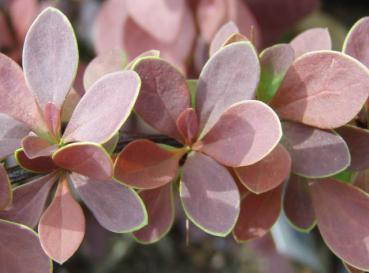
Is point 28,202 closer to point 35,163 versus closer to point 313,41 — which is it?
point 35,163

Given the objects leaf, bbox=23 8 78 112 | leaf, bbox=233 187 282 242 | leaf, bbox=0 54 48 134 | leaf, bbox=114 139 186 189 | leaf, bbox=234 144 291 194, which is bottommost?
leaf, bbox=233 187 282 242

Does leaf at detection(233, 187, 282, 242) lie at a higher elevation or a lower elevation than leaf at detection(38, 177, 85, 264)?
lower

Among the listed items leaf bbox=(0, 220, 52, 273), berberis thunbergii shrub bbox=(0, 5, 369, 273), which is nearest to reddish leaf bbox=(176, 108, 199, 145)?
berberis thunbergii shrub bbox=(0, 5, 369, 273)

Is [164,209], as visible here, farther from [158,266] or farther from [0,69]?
[158,266]

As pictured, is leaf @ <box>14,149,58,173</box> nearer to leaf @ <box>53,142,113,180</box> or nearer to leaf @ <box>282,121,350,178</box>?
leaf @ <box>53,142,113,180</box>

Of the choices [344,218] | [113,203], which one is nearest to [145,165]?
[113,203]

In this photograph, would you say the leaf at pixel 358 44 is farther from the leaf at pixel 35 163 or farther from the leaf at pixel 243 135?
the leaf at pixel 35 163

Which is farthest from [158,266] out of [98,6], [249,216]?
[249,216]

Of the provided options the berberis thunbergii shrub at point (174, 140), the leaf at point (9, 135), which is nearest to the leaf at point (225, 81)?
the berberis thunbergii shrub at point (174, 140)
